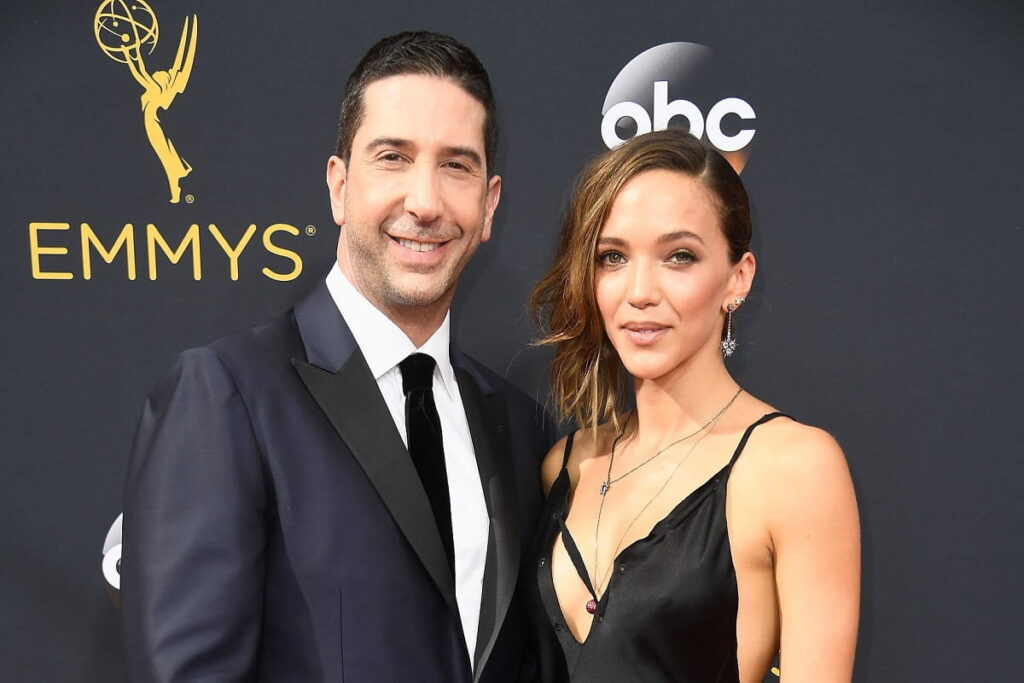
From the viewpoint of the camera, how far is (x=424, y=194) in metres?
1.88

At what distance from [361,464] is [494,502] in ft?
1.14

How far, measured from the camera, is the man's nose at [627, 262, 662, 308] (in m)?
1.91

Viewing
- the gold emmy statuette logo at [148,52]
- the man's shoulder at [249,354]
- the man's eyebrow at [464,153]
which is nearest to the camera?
the man's shoulder at [249,354]

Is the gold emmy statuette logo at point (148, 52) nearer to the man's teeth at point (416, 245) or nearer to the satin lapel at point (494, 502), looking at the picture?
the man's teeth at point (416, 245)

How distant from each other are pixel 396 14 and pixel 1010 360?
181cm

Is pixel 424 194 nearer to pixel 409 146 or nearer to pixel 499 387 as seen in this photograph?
pixel 409 146

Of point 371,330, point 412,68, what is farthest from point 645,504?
point 412,68

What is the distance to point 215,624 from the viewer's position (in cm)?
157

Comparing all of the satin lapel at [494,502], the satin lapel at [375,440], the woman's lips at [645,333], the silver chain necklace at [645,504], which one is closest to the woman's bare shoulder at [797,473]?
the silver chain necklace at [645,504]

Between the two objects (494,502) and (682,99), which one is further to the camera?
(682,99)

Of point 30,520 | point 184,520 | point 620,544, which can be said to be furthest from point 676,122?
point 30,520

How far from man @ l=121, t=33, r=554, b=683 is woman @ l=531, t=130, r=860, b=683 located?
0.62 ft

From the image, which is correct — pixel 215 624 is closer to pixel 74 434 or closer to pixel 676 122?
pixel 74 434

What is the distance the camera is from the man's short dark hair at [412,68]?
1.92 m
